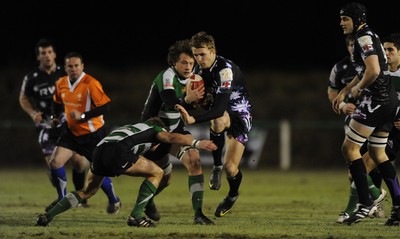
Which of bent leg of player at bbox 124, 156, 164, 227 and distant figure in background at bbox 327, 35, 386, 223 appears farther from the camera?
distant figure in background at bbox 327, 35, 386, 223

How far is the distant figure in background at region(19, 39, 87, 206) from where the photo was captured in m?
13.1

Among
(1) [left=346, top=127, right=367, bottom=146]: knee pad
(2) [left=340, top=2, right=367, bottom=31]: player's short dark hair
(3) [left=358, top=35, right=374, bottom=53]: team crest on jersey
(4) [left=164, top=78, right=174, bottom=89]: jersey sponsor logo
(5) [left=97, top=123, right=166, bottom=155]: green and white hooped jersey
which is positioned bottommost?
(1) [left=346, top=127, right=367, bottom=146]: knee pad

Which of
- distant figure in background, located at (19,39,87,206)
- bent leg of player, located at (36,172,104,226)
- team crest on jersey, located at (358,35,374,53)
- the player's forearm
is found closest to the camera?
team crest on jersey, located at (358,35,374,53)

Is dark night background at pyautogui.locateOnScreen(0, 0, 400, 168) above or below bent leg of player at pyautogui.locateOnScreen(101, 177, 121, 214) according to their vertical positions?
below

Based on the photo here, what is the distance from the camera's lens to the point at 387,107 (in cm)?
959

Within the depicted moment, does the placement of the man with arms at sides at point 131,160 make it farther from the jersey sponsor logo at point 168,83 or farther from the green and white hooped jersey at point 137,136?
the jersey sponsor logo at point 168,83

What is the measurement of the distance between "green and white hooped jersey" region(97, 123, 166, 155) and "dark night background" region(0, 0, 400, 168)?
849 inches

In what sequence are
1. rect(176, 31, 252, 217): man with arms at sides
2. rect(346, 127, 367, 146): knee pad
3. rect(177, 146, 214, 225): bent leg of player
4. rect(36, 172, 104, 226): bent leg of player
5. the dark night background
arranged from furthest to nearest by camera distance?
the dark night background → rect(177, 146, 214, 225): bent leg of player → rect(176, 31, 252, 217): man with arms at sides → rect(346, 127, 367, 146): knee pad → rect(36, 172, 104, 226): bent leg of player

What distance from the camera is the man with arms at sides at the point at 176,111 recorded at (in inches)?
386

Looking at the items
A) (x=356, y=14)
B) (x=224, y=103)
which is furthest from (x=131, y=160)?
(x=356, y=14)

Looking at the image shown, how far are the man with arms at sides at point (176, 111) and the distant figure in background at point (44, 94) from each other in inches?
122

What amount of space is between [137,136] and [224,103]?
3.57 feet

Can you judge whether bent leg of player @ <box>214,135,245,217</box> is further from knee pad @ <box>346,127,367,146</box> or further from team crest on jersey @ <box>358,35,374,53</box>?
team crest on jersey @ <box>358,35,374,53</box>

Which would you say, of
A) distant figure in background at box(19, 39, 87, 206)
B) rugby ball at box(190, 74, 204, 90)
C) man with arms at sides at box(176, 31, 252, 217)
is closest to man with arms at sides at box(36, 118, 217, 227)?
man with arms at sides at box(176, 31, 252, 217)
